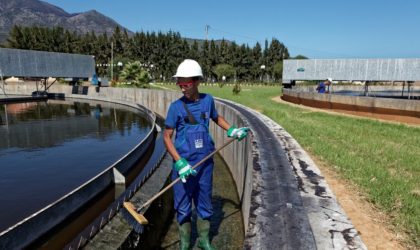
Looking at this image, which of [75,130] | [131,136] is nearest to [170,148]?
[131,136]

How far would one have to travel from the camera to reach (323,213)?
4672 millimetres

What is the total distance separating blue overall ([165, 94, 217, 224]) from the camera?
4902mm

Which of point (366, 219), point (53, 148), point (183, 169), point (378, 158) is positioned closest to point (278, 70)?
point (53, 148)

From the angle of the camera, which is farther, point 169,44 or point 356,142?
point 169,44

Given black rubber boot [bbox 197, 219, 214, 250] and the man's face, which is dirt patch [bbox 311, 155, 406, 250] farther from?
the man's face

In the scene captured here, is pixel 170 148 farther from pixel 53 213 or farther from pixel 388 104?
pixel 388 104

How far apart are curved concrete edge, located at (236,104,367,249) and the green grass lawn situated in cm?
97

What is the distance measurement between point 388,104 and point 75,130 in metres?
22.1

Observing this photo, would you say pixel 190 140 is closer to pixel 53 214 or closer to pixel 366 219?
pixel 366 219

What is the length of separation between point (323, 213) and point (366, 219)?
107cm

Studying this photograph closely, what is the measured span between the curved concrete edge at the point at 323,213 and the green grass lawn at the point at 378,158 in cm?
97

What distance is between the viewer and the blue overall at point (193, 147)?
16.1 feet

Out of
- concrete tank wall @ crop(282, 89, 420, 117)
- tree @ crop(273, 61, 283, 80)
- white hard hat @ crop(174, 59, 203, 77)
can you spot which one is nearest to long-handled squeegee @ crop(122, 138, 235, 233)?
white hard hat @ crop(174, 59, 203, 77)

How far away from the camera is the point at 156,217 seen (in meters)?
9.13
